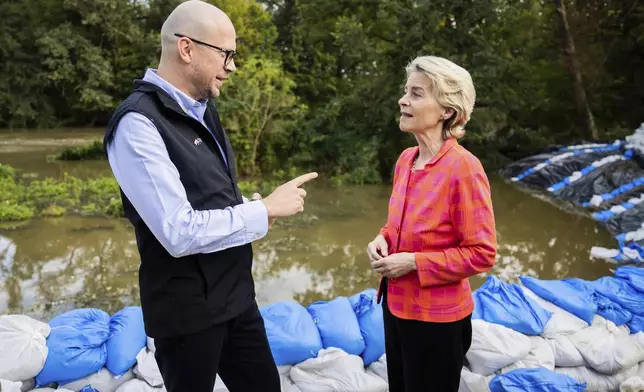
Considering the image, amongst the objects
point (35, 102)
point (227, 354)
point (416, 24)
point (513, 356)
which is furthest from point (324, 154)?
point (35, 102)

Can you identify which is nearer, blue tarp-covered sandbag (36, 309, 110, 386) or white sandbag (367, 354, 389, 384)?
blue tarp-covered sandbag (36, 309, 110, 386)

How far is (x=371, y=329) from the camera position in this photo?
257cm

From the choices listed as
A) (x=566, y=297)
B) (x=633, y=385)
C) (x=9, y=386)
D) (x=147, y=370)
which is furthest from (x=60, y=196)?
(x=633, y=385)

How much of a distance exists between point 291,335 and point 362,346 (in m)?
0.32

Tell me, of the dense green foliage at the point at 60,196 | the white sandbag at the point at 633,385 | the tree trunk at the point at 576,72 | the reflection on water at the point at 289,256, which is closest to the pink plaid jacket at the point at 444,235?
the white sandbag at the point at 633,385

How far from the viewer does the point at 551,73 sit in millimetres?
11625

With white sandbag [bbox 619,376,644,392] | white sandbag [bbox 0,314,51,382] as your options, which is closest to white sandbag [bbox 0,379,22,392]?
white sandbag [bbox 0,314,51,382]

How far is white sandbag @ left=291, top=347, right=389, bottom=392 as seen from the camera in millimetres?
2375

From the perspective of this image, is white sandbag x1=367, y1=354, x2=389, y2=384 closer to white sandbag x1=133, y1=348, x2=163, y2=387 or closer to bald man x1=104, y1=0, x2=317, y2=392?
white sandbag x1=133, y1=348, x2=163, y2=387

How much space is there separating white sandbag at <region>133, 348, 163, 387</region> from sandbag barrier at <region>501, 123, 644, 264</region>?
3987 mm

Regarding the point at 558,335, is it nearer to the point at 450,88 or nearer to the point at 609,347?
the point at 609,347

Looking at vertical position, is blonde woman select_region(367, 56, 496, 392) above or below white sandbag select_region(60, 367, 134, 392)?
above

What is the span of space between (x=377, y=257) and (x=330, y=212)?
5.20 metres

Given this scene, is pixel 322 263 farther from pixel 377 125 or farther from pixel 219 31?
pixel 377 125
